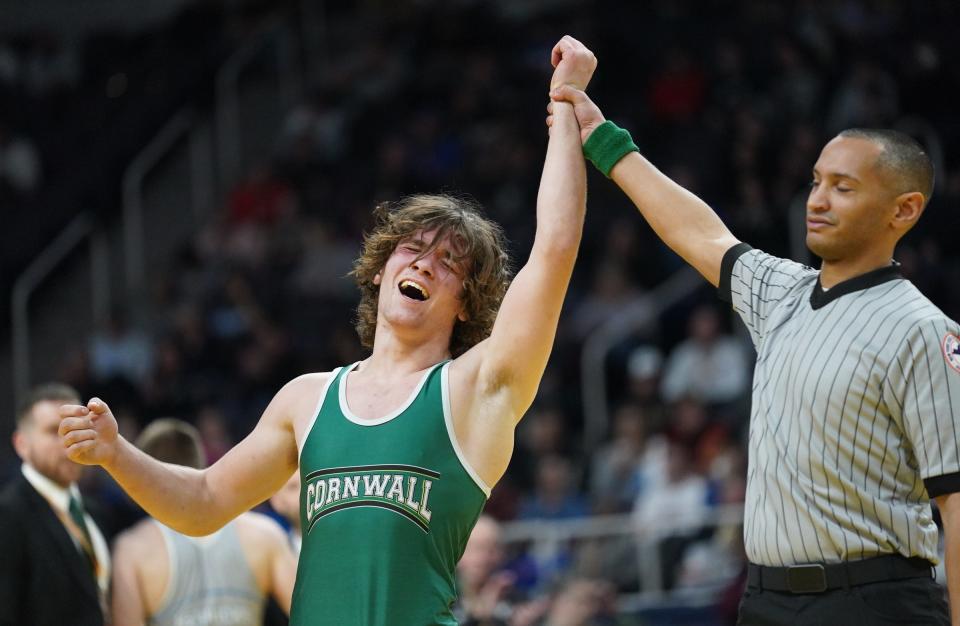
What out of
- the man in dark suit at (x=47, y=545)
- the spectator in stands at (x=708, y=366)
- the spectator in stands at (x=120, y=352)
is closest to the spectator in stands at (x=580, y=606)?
the spectator in stands at (x=708, y=366)

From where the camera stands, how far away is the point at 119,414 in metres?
12.2

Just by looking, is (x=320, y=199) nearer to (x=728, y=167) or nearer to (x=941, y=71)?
(x=728, y=167)

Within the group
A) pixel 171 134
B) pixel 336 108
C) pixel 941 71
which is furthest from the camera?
pixel 171 134

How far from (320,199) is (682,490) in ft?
19.2

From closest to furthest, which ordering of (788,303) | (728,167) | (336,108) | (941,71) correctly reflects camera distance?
(788,303) < (941,71) < (728,167) < (336,108)

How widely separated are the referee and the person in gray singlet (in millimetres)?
2622

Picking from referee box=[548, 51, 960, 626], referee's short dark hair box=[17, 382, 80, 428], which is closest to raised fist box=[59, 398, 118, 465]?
referee box=[548, 51, 960, 626]

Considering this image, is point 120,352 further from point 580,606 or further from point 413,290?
point 413,290

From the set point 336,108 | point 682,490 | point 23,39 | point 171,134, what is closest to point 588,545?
point 682,490

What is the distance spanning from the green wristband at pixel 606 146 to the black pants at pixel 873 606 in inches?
48.0

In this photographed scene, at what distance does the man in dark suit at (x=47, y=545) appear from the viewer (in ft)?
18.2

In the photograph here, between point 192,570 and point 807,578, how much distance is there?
9.45ft

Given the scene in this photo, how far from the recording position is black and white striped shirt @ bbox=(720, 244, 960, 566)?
3.52 m

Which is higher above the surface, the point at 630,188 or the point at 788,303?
the point at 630,188
